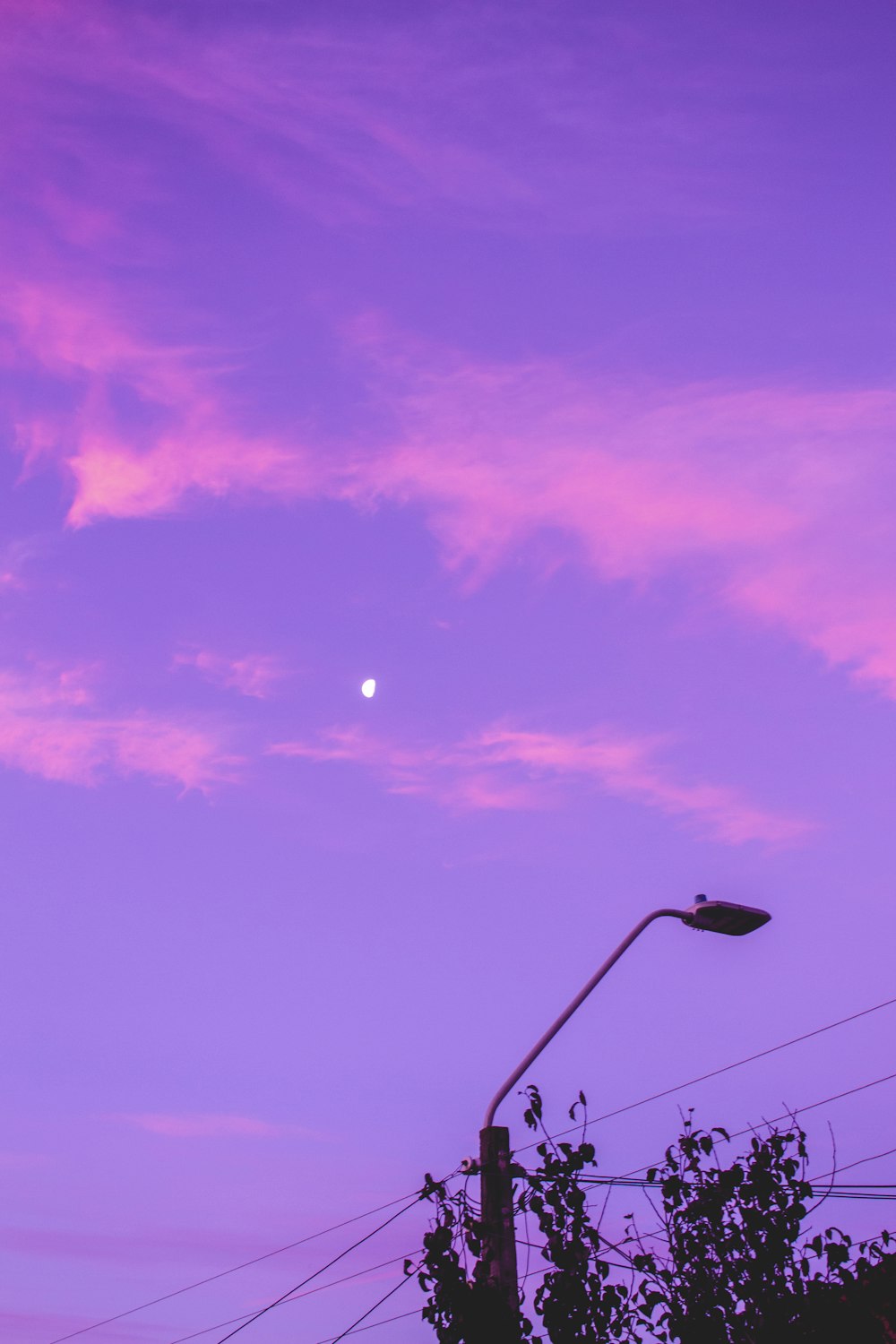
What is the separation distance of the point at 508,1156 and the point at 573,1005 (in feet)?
5.16

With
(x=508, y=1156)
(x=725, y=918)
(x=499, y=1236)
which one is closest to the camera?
(x=499, y=1236)

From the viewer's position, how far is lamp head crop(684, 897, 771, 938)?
13.0 meters

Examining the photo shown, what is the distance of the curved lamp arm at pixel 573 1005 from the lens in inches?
488

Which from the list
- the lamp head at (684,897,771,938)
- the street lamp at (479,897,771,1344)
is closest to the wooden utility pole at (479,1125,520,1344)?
the street lamp at (479,897,771,1344)

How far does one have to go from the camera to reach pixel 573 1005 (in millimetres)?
12672

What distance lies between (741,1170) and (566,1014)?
257cm

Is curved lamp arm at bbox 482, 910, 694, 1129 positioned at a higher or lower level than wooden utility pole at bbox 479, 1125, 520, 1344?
higher

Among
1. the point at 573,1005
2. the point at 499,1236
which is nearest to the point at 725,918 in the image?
the point at 573,1005

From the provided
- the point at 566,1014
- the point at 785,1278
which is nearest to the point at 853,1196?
the point at 785,1278

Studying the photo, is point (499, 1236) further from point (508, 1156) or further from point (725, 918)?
point (725, 918)

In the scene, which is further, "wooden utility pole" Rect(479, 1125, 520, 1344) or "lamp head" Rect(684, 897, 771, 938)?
"lamp head" Rect(684, 897, 771, 938)

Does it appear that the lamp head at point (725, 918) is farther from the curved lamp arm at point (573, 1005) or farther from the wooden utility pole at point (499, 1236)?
the wooden utility pole at point (499, 1236)

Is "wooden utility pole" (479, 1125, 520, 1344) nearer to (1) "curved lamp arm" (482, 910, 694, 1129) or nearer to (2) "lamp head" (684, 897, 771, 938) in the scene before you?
(1) "curved lamp arm" (482, 910, 694, 1129)

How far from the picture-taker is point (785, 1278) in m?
12.8
